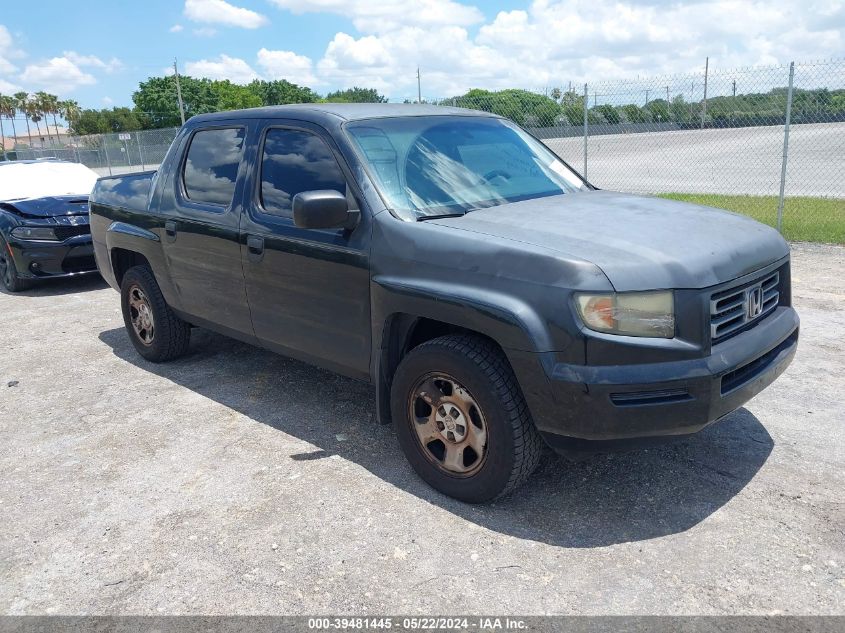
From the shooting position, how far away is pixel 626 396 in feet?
9.62

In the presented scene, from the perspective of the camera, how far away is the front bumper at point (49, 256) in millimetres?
8391

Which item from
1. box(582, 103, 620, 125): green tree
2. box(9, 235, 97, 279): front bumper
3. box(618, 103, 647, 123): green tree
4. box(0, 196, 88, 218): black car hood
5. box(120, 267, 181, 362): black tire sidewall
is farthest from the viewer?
box(618, 103, 647, 123): green tree

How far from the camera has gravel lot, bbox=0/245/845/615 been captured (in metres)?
2.85

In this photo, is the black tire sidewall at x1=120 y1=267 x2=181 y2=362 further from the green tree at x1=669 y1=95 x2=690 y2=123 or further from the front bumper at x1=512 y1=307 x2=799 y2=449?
the green tree at x1=669 y1=95 x2=690 y2=123

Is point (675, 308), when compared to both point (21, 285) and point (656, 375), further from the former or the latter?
point (21, 285)

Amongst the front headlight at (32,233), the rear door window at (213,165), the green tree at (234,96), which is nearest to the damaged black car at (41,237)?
the front headlight at (32,233)

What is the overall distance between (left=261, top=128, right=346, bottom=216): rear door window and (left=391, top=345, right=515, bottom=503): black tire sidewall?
1.04m

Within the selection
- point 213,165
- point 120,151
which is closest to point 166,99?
point 120,151

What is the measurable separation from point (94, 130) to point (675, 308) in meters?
88.9

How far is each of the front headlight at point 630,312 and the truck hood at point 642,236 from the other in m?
0.05

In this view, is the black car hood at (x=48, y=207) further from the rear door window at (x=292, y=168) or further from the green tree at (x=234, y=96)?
the green tree at (x=234, y=96)

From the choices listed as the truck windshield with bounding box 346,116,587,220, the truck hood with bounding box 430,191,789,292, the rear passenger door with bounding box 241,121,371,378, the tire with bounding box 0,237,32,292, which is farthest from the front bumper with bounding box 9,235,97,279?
the truck hood with bounding box 430,191,789,292

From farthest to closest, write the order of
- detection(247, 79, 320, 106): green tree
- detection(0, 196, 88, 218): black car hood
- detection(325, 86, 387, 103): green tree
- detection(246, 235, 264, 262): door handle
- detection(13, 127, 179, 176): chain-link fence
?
detection(247, 79, 320, 106): green tree < detection(325, 86, 387, 103): green tree < detection(13, 127, 179, 176): chain-link fence < detection(0, 196, 88, 218): black car hood < detection(246, 235, 264, 262): door handle

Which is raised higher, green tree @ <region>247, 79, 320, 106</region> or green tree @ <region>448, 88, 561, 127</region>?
green tree @ <region>247, 79, 320, 106</region>
